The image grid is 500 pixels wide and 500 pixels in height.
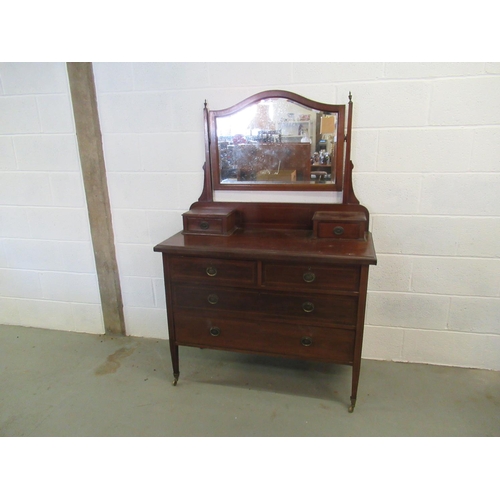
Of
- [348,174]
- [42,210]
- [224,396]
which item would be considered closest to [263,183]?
[348,174]

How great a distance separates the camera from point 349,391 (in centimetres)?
188

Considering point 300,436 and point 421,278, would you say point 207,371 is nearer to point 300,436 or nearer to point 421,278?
point 300,436

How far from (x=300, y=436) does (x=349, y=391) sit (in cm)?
44

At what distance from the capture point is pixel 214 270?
1.68 metres

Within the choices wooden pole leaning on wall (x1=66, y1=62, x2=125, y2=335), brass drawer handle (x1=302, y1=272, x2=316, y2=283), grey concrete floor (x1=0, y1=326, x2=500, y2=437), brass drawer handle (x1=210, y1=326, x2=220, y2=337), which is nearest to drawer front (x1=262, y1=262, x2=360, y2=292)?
brass drawer handle (x1=302, y1=272, x2=316, y2=283)

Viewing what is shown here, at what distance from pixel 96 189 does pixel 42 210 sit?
47 cm

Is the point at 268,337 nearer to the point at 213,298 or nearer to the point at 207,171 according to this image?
the point at 213,298

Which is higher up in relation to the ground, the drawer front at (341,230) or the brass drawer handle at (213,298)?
the drawer front at (341,230)

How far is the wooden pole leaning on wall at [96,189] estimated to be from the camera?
203 cm

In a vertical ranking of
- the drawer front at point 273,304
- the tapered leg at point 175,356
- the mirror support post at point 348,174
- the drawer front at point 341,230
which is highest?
the mirror support post at point 348,174

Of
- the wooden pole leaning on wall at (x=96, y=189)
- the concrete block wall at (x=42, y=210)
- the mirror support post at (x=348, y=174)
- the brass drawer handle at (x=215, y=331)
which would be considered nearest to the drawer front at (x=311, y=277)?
the brass drawer handle at (x=215, y=331)

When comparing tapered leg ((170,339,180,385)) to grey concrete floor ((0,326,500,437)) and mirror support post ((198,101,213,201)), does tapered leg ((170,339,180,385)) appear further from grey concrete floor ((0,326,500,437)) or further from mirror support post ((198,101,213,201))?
mirror support post ((198,101,213,201))

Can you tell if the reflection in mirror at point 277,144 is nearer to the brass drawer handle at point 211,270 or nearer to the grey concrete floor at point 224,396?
the brass drawer handle at point 211,270

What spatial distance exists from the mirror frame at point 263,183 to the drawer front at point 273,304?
2.09 ft
